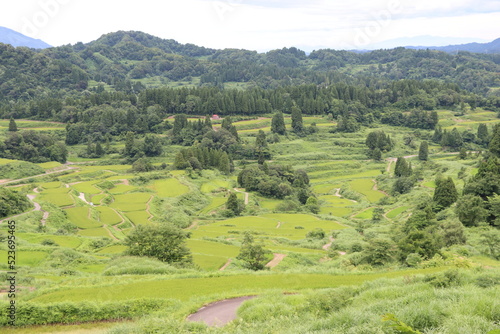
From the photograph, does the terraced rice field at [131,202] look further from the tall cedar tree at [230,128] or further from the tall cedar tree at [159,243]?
the tall cedar tree at [230,128]

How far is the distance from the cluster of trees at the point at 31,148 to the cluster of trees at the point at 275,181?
45245 mm

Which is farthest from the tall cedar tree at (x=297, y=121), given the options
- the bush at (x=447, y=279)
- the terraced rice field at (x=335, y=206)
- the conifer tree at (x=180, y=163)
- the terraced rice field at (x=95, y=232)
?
the bush at (x=447, y=279)

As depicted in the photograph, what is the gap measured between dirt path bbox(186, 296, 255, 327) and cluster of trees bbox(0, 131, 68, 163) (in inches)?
3348

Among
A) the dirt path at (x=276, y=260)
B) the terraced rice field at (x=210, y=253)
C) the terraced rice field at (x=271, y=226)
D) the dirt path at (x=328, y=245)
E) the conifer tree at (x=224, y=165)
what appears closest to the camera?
the terraced rice field at (x=210, y=253)

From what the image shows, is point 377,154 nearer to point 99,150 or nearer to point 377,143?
point 377,143

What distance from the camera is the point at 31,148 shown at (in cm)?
8969

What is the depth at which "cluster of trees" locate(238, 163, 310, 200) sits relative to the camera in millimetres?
75188

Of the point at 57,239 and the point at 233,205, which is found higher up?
the point at 57,239

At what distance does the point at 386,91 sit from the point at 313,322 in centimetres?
14331

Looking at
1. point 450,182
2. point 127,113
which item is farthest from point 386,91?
point 450,182

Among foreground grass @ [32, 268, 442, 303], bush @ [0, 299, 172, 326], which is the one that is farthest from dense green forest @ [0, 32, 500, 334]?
foreground grass @ [32, 268, 442, 303]

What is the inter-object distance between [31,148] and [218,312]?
86.7 m

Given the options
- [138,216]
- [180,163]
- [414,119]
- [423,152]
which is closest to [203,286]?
[138,216]

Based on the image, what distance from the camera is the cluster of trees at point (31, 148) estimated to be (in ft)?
290
